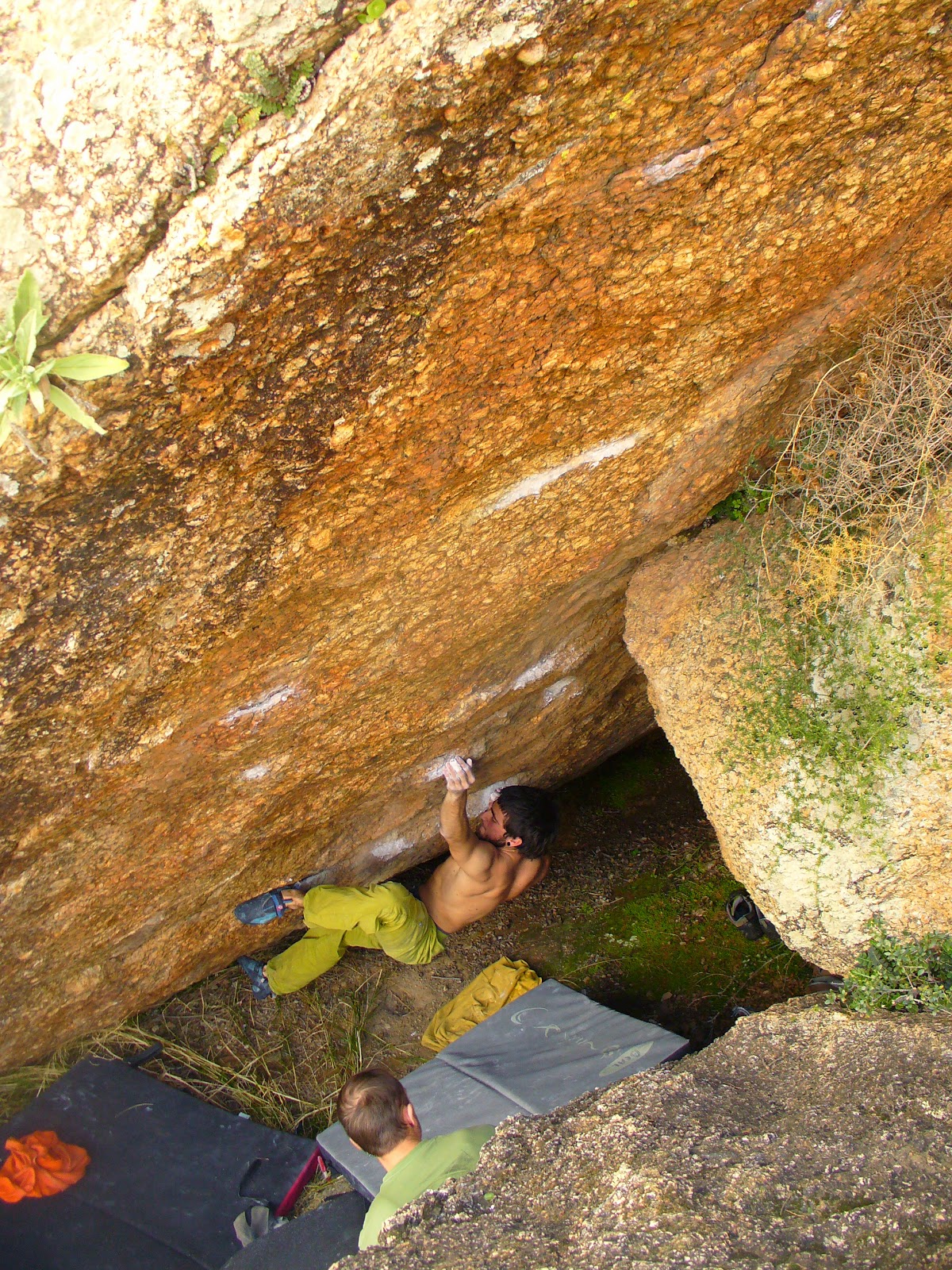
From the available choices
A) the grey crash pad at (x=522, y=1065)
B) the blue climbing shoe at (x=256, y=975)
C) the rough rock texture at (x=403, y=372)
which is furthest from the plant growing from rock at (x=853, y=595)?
the blue climbing shoe at (x=256, y=975)

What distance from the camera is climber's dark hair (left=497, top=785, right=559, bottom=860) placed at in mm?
3875

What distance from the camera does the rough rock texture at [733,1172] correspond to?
1.72 m

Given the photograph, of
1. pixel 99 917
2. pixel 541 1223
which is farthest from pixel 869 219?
pixel 99 917

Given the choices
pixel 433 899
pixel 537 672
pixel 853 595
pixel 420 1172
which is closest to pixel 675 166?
pixel 853 595

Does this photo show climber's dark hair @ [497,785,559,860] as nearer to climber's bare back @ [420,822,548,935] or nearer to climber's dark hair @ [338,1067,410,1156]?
climber's bare back @ [420,822,548,935]

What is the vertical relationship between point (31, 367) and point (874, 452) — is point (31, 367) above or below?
above

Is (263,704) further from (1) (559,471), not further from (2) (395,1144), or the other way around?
(2) (395,1144)

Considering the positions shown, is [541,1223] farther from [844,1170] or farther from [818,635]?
[818,635]

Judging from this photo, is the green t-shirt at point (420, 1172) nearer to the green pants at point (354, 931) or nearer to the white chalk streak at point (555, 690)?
the green pants at point (354, 931)

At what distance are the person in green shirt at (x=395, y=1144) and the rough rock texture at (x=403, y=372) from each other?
1.05 metres

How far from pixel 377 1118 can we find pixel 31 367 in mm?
2315

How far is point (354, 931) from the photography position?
4.02m

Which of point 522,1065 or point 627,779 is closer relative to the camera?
point 522,1065

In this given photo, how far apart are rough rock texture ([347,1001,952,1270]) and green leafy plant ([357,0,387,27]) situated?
2376 mm
